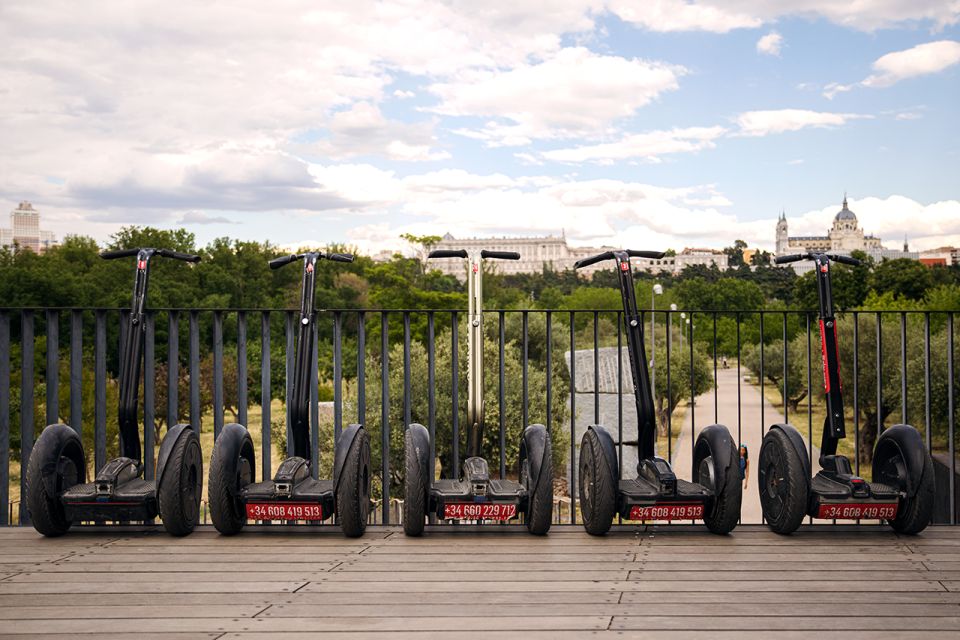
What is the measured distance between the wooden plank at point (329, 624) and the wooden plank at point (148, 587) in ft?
1.10

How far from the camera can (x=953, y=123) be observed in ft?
255

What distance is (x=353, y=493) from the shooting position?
13.0 ft

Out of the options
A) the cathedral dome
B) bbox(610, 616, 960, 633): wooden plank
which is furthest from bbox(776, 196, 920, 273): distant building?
bbox(610, 616, 960, 633): wooden plank

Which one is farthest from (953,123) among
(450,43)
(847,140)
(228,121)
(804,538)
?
(804,538)

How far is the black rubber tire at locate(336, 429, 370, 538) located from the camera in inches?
155

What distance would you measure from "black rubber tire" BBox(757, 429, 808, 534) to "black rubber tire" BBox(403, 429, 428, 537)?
1.53m

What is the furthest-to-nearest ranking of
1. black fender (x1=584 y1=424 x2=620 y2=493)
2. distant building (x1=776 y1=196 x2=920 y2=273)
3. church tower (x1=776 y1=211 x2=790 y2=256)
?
church tower (x1=776 y1=211 x2=790 y2=256)
distant building (x1=776 y1=196 x2=920 y2=273)
black fender (x1=584 y1=424 x2=620 y2=493)

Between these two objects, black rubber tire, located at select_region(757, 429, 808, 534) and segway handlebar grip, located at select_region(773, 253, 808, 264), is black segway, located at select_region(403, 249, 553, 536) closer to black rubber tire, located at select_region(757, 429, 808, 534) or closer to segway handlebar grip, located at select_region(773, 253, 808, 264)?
black rubber tire, located at select_region(757, 429, 808, 534)

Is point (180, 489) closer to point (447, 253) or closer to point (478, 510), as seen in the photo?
point (478, 510)

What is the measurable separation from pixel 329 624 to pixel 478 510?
1287mm

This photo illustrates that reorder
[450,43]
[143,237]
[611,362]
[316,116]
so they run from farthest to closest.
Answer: [316,116] → [450,43] → [143,237] → [611,362]

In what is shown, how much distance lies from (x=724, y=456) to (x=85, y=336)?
3657 cm

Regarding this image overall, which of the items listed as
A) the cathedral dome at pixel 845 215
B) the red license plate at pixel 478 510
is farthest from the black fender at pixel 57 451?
the cathedral dome at pixel 845 215

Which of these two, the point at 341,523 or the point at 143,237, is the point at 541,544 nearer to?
the point at 341,523
